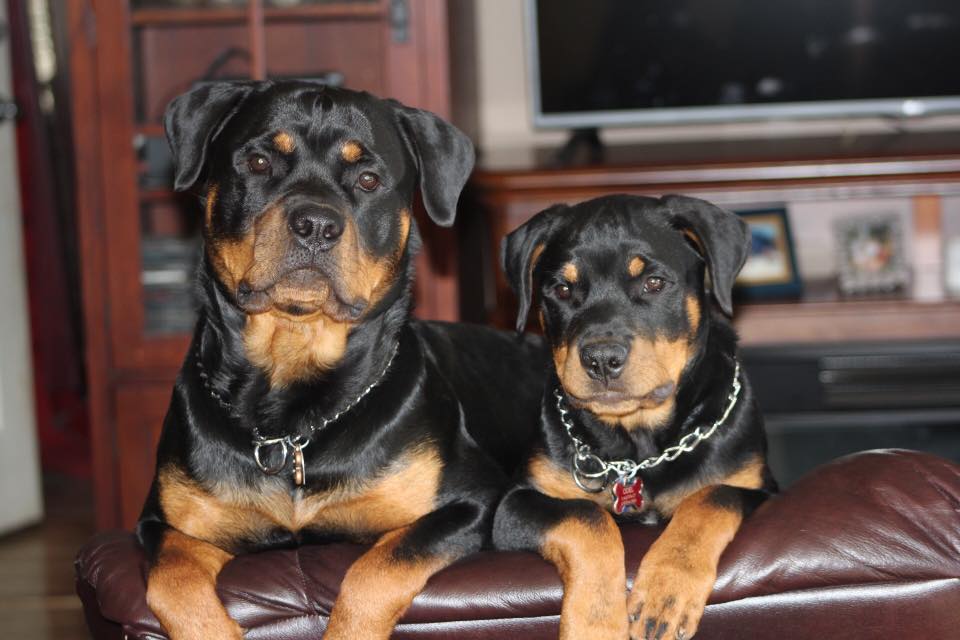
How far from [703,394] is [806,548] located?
77 cm

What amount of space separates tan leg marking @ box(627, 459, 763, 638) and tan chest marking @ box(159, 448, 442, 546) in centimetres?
49

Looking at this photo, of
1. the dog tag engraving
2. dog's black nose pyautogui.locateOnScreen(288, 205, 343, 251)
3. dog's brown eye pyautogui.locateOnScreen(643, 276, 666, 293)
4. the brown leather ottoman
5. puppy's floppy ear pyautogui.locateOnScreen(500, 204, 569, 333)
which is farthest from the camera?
puppy's floppy ear pyautogui.locateOnScreen(500, 204, 569, 333)

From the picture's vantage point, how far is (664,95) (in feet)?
13.5

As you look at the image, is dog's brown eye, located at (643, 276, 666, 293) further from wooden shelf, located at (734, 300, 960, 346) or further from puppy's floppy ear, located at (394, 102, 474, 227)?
wooden shelf, located at (734, 300, 960, 346)

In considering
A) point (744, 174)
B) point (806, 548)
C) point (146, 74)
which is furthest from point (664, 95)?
point (806, 548)

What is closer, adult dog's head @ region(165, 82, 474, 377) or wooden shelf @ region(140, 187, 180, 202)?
adult dog's head @ region(165, 82, 474, 377)

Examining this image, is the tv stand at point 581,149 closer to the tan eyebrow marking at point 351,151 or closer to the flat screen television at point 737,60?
the flat screen television at point 737,60

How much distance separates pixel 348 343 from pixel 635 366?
0.51m

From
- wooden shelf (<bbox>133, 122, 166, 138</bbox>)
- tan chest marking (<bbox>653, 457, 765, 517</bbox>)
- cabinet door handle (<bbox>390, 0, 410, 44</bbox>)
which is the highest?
cabinet door handle (<bbox>390, 0, 410, 44</bbox>)

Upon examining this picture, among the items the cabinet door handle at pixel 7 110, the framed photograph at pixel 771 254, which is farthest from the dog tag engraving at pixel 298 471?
the cabinet door handle at pixel 7 110

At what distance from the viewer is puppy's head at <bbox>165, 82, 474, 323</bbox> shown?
2.02 m

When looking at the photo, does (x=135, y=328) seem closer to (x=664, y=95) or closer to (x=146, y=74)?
(x=146, y=74)

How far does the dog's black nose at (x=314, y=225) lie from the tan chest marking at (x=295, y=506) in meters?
0.41

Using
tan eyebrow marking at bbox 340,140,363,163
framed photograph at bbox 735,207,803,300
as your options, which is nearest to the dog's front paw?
tan eyebrow marking at bbox 340,140,363,163
